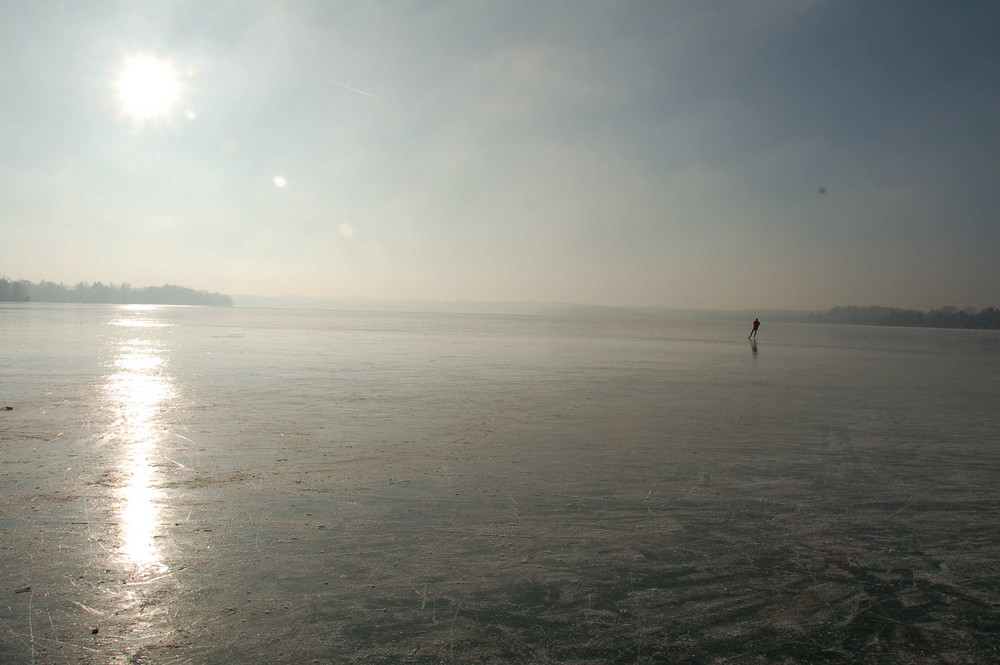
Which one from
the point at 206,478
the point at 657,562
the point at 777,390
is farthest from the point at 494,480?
the point at 777,390

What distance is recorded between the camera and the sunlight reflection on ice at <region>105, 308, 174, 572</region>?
3918mm

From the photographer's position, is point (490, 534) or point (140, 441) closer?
point (490, 534)

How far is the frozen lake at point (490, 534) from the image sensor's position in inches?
115

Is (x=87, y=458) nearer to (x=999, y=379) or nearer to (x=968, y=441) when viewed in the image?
(x=968, y=441)

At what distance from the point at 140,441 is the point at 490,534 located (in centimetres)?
470

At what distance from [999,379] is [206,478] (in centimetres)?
1882

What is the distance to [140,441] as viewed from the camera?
271 inches

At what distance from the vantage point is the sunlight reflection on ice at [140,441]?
3.92 metres

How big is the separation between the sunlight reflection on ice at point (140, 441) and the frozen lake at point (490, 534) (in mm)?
39

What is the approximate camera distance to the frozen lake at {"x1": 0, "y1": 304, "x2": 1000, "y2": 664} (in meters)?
2.93

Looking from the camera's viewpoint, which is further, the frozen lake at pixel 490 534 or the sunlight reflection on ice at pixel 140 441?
the sunlight reflection on ice at pixel 140 441

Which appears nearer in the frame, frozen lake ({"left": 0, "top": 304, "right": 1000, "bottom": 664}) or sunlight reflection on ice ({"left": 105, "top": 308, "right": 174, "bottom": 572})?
frozen lake ({"left": 0, "top": 304, "right": 1000, "bottom": 664})

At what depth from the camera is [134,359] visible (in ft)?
54.3

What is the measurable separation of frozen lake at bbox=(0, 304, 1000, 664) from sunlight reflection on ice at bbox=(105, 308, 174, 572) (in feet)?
0.13
